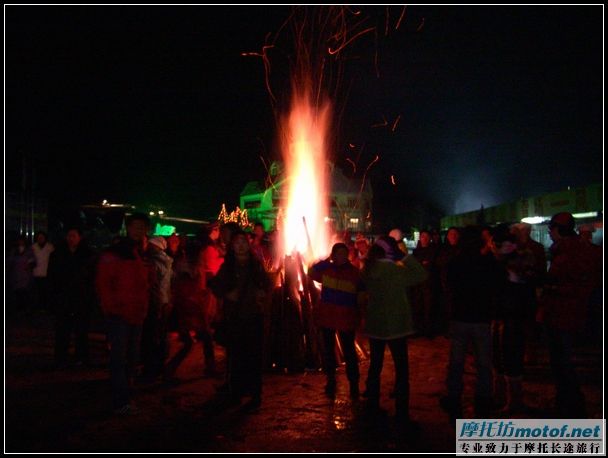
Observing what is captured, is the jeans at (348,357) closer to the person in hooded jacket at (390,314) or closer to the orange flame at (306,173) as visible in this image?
the person in hooded jacket at (390,314)

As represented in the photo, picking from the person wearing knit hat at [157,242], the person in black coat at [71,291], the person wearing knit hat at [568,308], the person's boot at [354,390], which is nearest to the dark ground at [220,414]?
the person's boot at [354,390]

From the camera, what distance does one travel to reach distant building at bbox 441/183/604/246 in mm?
13162

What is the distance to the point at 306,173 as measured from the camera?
1022 cm

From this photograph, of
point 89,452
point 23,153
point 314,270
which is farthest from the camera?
point 23,153

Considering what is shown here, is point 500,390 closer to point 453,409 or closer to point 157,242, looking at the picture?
point 453,409

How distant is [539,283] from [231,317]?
3.49 metres

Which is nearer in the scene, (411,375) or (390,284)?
(390,284)

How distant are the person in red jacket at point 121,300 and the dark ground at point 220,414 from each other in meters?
0.32


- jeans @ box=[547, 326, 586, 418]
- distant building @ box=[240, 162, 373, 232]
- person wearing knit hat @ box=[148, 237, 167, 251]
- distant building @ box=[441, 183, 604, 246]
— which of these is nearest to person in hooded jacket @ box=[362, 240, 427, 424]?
jeans @ box=[547, 326, 586, 418]

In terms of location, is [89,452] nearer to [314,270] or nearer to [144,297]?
[144,297]

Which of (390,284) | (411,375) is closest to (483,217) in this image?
(411,375)

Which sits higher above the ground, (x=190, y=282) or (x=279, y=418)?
(x=190, y=282)

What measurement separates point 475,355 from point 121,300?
146 inches

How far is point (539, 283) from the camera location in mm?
5383
